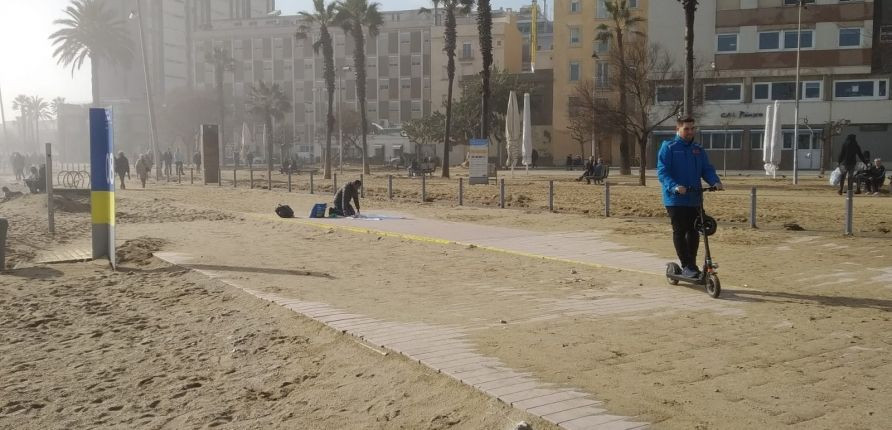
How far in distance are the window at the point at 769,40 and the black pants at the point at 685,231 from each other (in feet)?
174

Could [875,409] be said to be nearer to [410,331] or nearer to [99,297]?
[410,331]

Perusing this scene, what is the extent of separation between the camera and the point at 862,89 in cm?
5384

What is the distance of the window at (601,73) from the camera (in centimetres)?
6544

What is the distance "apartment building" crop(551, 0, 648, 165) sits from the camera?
68562mm

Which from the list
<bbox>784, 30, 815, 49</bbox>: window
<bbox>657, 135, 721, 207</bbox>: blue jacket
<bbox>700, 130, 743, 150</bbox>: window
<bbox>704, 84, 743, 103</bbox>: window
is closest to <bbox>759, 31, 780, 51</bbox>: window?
<bbox>784, 30, 815, 49</bbox>: window

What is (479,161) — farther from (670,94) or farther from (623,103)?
(670,94)

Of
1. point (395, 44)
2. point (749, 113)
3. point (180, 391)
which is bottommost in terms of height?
point (180, 391)

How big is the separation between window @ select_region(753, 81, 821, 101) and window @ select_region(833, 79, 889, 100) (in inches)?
49.6

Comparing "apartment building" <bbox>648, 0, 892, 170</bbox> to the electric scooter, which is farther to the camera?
"apartment building" <bbox>648, 0, 892, 170</bbox>

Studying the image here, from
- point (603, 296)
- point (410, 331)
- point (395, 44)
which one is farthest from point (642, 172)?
point (395, 44)

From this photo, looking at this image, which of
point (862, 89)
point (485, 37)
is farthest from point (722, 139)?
point (485, 37)

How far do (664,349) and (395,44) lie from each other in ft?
324

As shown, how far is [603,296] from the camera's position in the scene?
26.1 feet

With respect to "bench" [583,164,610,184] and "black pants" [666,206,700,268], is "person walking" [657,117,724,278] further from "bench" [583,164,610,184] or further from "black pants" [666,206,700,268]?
"bench" [583,164,610,184]
